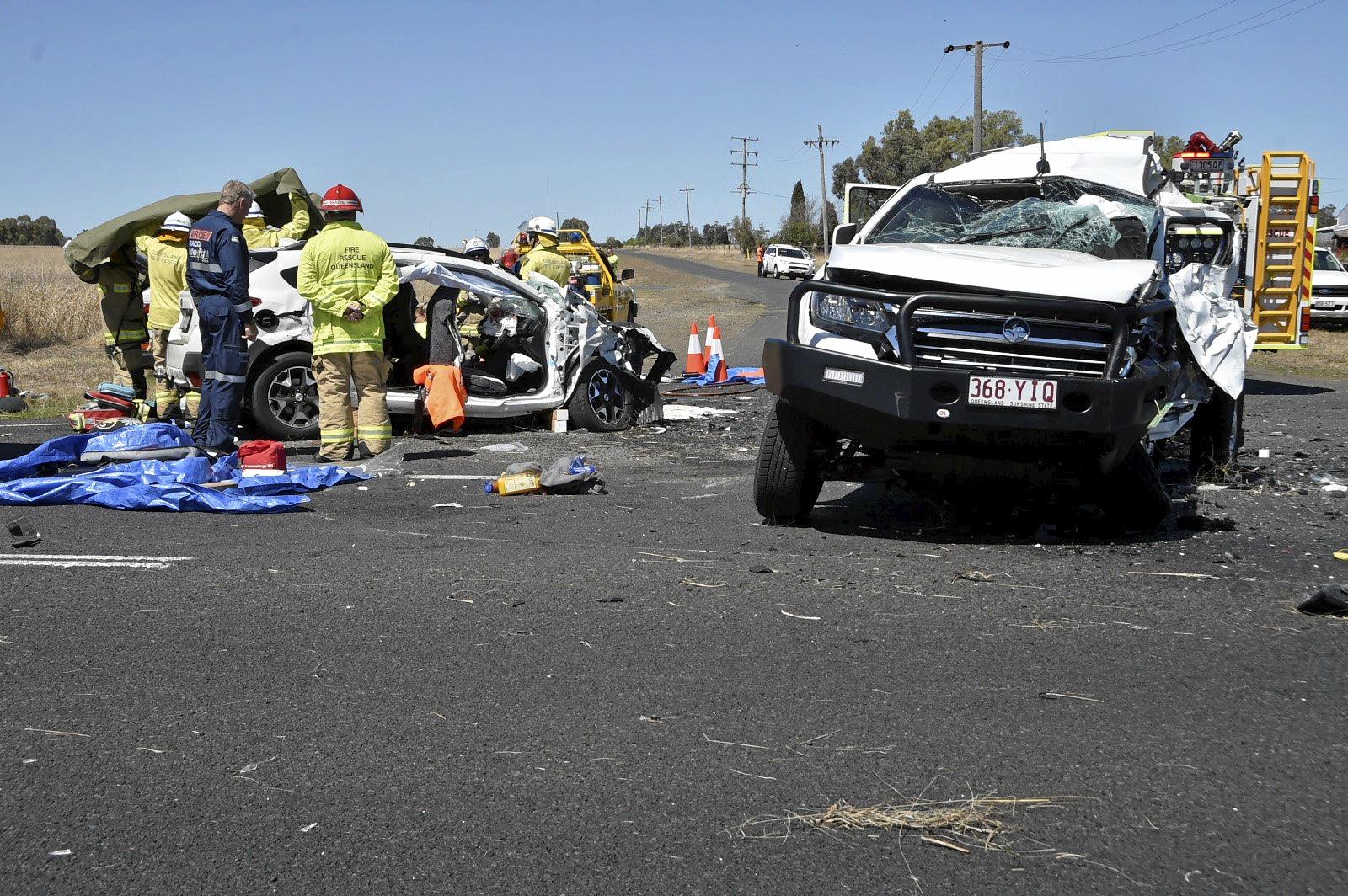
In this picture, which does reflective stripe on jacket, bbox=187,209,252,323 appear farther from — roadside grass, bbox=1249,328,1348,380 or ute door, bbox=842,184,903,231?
roadside grass, bbox=1249,328,1348,380

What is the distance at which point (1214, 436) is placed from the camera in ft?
27.2

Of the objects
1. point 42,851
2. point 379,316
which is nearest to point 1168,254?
point 379,316

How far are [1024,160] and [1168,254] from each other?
4.15ft

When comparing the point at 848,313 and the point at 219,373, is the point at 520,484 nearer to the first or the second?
the point at 848,313

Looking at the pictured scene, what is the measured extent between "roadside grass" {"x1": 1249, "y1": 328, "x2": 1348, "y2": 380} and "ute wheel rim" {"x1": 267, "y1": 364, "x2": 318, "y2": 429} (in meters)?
13.2

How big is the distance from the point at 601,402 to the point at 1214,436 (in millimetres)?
5113

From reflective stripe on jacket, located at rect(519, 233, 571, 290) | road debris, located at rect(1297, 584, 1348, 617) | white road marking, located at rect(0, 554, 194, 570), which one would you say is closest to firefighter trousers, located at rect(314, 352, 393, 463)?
white road marking, located at rect(0, 554, 194, 570)

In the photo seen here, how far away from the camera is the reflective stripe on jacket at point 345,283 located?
9.35 m

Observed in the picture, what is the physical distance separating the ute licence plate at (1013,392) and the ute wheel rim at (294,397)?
245 inches

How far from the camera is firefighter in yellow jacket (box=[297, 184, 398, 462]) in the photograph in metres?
9.36

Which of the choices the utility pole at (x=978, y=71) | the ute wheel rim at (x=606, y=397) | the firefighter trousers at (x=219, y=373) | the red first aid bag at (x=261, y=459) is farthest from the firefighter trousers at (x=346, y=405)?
the utility pole at (x=978, y=71)

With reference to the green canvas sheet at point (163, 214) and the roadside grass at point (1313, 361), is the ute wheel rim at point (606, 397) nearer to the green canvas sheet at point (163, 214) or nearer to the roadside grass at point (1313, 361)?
the green canvas sheet at point (163, 214)

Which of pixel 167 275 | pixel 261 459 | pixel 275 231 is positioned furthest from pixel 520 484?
pixel 275 231

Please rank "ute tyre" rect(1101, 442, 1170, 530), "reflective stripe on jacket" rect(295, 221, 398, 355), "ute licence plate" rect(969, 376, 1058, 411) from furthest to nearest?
"reflective stripe on jacket" rect(295, 221, 398, 355), "ute tyre" rect(1101, 442, 1170, 530), "ute licence plate" rect(969, 376, 1058, 411)
